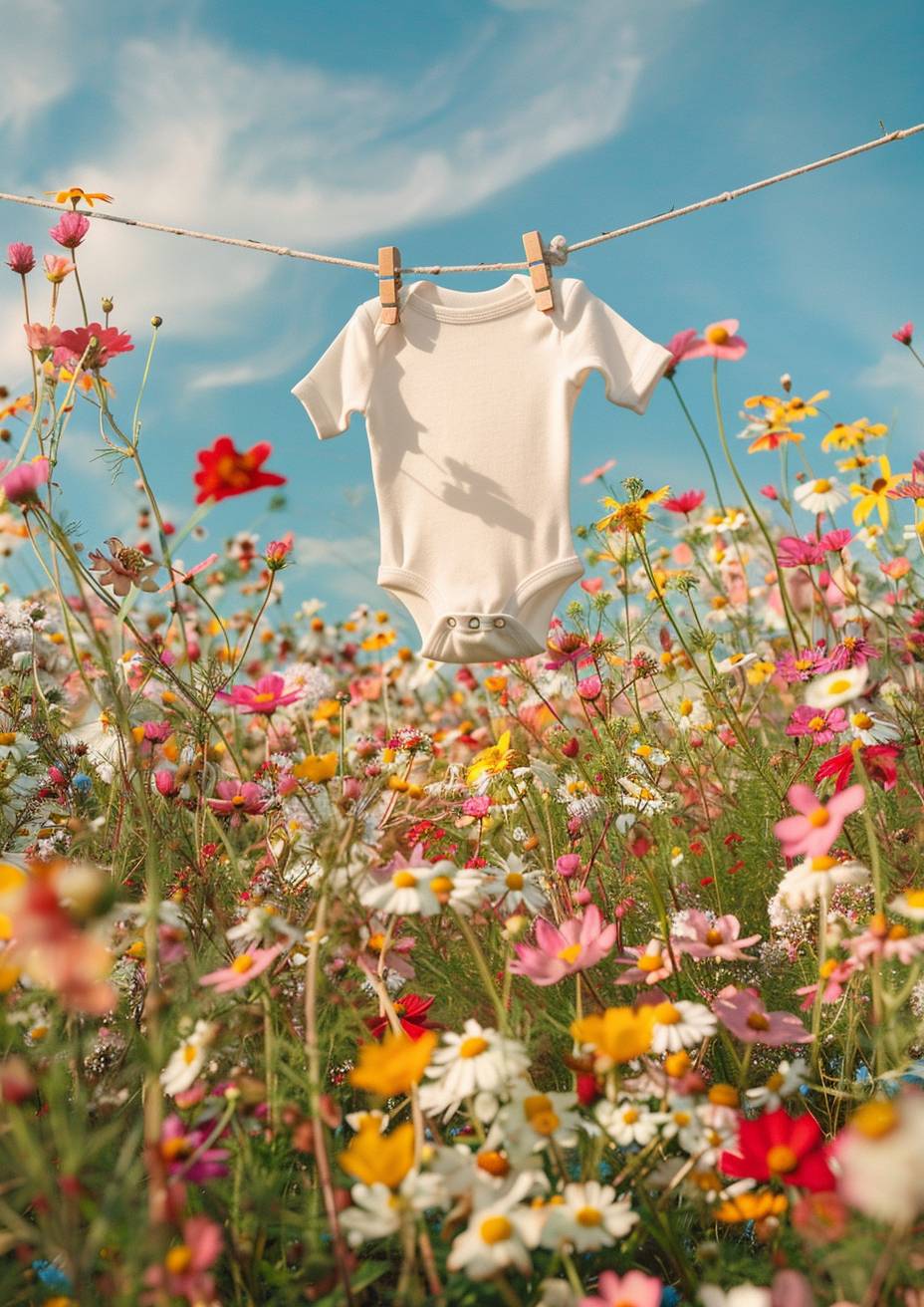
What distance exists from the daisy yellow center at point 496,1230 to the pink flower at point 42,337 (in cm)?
185

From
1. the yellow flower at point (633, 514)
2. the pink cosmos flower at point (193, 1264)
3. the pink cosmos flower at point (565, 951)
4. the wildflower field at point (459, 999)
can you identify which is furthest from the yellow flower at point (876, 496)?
the pink cosmos flower at point (193, 1264)

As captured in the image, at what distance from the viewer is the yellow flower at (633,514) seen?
8.12 feet

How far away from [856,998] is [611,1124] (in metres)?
0.57

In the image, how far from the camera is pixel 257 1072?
142 cm

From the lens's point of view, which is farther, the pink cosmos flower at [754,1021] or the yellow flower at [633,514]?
the yellow flower at [633,514]

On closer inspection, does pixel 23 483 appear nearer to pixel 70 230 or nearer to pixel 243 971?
pixel 243 971

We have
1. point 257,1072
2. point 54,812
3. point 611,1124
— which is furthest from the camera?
point 54,812

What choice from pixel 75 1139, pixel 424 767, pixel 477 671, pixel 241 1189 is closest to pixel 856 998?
pixel 241 1189

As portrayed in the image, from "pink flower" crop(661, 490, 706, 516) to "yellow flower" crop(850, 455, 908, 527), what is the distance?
44 cm

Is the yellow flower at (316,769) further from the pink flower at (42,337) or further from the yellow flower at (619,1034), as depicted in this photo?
the pink flower at (42,337)

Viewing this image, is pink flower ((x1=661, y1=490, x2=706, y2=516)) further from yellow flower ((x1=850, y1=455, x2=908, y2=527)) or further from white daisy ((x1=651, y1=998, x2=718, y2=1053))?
white daisy ((x1=651, y1=998, x2=718, y2=1053))

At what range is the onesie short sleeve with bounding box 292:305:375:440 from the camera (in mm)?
2850

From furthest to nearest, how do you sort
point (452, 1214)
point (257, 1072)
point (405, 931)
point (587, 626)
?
point (587, 626), point (405, 931), point (257, 1072), point (452, 1214)

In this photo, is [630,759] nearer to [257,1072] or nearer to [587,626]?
[587,626]
